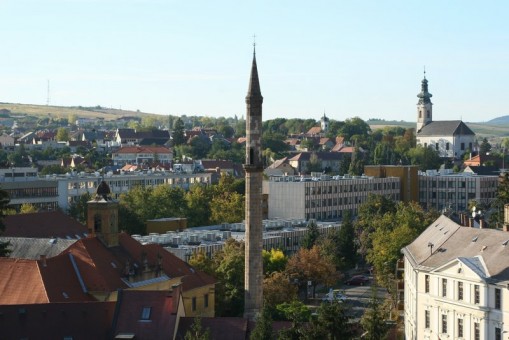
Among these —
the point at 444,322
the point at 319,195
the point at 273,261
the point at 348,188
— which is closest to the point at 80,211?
the point at 319,195

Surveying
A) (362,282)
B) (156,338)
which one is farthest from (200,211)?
(156,338)

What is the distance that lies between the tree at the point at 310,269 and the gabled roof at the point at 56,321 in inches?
1435

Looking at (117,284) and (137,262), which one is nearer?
(117,284)

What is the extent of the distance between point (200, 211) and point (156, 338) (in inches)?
3058

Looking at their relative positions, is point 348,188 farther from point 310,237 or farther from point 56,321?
point 56,321

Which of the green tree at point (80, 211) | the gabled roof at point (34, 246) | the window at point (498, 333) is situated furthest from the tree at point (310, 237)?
the window at point (498, 333)

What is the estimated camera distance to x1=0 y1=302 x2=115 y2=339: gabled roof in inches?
2378

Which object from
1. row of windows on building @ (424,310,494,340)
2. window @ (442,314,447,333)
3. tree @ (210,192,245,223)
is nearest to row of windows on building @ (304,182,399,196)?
Result: tree @ (210,192,245,223)

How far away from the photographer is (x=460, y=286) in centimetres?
6488

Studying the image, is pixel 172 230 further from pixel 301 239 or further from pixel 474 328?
pixel 474 328

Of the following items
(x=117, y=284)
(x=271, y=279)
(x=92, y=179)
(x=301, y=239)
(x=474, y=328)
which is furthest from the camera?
(x=92, y=179)

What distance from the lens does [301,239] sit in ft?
388

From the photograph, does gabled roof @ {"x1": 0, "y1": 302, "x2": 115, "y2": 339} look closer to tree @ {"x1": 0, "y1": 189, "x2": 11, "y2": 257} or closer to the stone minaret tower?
the stone minaret tower

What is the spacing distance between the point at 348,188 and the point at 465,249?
90.5 metres
